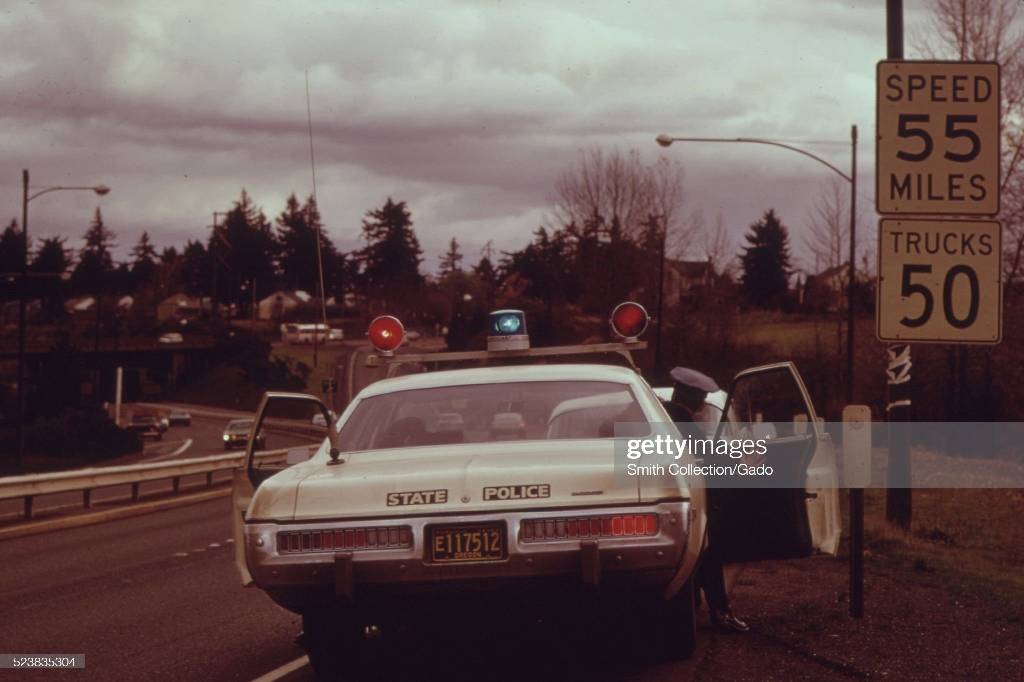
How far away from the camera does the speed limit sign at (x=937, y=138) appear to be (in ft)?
27.6

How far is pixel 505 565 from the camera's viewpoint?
584 centimetres

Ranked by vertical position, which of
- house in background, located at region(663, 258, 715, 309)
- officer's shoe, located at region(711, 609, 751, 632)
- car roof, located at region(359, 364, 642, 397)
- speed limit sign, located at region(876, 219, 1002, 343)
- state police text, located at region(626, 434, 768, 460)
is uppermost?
house in background, located at region(663, 258, 715, 309)

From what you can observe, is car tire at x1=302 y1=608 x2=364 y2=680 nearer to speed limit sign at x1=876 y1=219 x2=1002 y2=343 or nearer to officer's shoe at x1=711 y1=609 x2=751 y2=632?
officer's shoe at x1=711 y1=609 x2=751 y2=632

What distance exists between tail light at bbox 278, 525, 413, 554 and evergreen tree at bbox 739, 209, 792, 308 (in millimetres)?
113786

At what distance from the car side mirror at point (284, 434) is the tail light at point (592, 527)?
113 centimetres

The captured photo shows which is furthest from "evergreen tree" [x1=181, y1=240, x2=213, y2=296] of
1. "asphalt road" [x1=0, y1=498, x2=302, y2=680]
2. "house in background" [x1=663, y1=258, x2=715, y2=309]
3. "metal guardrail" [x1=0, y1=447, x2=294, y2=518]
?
"asphalt road" [x1=0, y1=498, x2=302, y2=680]

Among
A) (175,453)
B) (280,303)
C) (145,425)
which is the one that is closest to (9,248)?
(280,303)

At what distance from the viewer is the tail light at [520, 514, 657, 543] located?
588 cm

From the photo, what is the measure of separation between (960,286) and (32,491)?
46.6ft

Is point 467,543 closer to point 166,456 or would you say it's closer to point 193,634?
point 193,634

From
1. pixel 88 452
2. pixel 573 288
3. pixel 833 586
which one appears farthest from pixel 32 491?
pixel 573 288

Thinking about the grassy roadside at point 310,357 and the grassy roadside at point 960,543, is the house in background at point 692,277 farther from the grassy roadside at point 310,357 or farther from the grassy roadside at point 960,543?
the grassy roadside at point 960,543

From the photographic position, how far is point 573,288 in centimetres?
7006

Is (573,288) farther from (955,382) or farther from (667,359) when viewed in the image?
(955,382)
